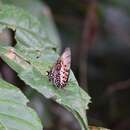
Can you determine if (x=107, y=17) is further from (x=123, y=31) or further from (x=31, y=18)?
(x=31, y=18)

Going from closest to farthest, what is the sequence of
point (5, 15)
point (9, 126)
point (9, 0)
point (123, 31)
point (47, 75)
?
point (9, 126), point (47, 75), point (5, 15), point (9, 0), point (123, 31)

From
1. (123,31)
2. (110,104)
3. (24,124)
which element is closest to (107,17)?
(123,31)

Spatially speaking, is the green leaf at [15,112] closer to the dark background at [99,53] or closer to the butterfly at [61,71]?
the butterfly at [61,71]

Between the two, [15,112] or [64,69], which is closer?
[15,112]

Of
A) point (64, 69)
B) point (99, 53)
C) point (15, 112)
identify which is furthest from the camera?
point (99, 53)

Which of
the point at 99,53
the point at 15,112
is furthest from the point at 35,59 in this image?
the point at 99,53

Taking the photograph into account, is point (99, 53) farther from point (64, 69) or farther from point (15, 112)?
point (15, 112)
